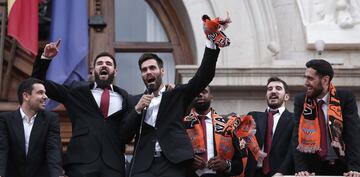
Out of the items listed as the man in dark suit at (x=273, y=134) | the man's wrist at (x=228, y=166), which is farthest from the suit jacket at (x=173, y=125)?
the man in dark suit at (x=273, y=134)

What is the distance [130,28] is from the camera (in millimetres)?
14539

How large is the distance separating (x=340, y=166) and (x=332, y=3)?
13.8 feet

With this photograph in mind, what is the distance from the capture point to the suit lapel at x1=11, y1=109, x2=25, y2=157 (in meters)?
10.1

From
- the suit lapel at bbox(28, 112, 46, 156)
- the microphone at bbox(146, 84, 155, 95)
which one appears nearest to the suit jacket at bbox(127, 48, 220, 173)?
the microphone at bbox(146, 84, 155, 95)

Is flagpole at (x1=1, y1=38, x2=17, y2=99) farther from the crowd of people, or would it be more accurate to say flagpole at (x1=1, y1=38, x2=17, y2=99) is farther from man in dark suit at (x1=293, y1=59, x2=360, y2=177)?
man in dark suit at (x1=293, y1=59, x2=360, y2=177)

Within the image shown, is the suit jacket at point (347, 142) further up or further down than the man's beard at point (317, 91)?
further down

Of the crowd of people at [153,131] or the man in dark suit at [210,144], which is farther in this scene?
the man in dark suit at [210,144]

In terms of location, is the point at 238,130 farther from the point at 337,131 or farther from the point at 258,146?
the point at 337,131

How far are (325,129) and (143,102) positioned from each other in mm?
1679

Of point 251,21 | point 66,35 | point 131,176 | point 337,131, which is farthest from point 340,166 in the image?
point 66,35

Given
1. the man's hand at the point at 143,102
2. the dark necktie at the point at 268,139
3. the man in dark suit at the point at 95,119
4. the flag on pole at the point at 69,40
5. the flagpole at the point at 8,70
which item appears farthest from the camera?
the flagpole at the point at 8,70

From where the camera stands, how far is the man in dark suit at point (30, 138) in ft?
32.8

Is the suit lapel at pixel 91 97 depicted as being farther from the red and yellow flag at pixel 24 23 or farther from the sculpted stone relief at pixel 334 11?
the sculpted stone relief at pixel 334 11

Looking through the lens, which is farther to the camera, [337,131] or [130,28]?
[130,28]
